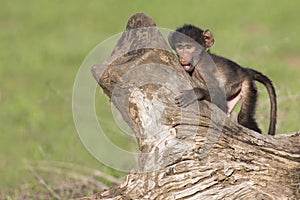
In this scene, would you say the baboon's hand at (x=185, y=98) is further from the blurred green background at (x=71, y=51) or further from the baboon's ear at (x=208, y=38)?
the blurred green background at (x=71, y=51)

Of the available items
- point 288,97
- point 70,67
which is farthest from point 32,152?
A: point 70,67

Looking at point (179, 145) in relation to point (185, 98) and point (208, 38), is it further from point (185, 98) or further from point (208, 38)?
point (208, 38)

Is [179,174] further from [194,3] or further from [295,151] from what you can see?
[194,3]

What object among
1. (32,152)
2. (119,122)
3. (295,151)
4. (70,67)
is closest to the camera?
(295,151)

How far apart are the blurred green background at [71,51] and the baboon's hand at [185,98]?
7.44 feet

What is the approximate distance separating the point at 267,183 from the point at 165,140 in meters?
0.70

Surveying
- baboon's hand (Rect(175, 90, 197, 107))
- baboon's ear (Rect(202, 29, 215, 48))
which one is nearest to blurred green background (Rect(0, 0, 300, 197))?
baboon's ear (Rect(202, 29, 215, 48))

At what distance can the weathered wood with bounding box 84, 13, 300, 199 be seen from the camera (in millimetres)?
4590

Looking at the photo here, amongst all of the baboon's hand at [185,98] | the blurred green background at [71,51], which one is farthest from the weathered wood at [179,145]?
the blurred green background at [71,51]

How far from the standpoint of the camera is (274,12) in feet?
55.1

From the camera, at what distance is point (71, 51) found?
15.0m

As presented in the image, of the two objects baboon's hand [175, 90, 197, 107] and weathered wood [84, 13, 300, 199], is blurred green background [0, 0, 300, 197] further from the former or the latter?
baboon's hand [175, 90, 197, 107]

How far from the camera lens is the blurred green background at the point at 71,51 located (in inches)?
355

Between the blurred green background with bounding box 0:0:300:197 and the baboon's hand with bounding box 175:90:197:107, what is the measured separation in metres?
2.27
